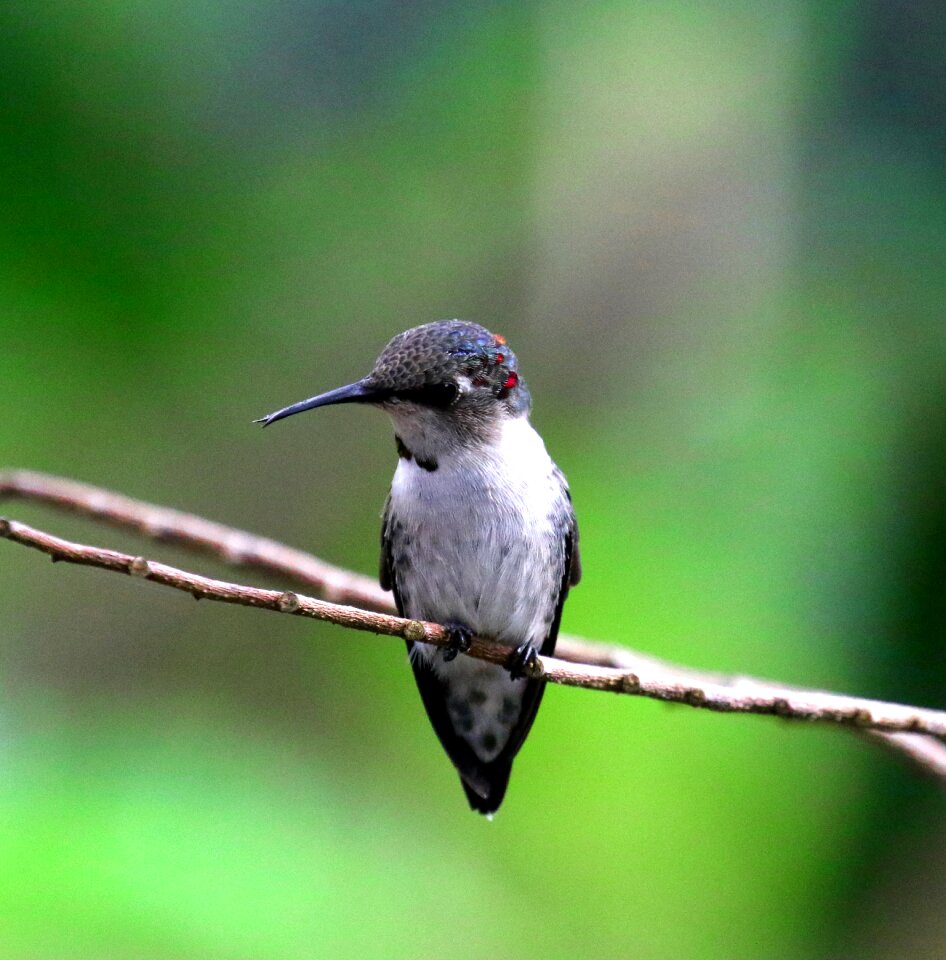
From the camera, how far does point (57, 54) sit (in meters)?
4.53

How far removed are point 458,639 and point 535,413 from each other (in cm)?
351

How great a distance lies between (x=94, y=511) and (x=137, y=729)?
1255mm

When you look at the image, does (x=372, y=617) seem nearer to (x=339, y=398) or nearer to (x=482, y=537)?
(x=339, y=398)

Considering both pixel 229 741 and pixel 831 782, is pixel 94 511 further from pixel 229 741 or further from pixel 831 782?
pixel 831 782

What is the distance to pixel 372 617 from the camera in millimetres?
1531

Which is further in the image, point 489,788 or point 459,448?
point 489,788

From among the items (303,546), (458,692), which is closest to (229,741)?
(458,692)

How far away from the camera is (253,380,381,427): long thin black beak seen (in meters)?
1.84

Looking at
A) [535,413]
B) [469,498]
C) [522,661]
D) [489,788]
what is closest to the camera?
[522,661]

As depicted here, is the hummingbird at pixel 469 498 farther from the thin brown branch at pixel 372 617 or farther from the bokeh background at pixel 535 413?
the bokeh background at pixel 535 413

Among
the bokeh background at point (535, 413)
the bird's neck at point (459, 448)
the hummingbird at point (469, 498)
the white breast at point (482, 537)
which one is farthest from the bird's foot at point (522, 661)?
the bokeh background at point (535, 413)

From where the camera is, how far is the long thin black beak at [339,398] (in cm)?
184

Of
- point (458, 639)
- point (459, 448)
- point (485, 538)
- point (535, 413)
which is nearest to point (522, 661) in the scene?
point (458, 639)

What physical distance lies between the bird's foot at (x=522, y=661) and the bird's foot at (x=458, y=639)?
0.31 feet
